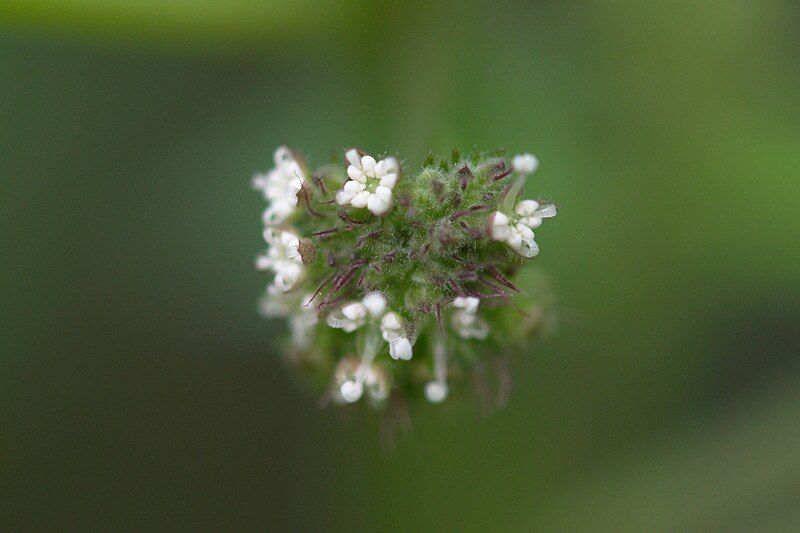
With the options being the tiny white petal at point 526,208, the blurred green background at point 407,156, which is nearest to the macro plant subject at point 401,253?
the tiny white petal at point 526,208

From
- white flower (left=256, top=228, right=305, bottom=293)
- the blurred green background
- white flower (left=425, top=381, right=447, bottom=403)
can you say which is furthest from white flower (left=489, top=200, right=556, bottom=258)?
the blurred green background

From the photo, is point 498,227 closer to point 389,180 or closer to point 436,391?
point 389,180

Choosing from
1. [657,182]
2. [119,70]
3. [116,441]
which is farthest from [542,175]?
[116,441]

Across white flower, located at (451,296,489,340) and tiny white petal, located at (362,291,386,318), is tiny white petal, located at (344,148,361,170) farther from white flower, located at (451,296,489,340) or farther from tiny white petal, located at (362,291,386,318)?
white flower, located at (451,296,489,340)

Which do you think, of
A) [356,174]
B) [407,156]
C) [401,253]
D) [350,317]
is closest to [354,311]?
[350,317]

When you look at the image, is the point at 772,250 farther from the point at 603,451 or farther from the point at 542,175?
the point at 603,451

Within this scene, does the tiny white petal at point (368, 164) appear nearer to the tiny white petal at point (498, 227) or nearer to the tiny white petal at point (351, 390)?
the tiny white petal at point (498, 227)
